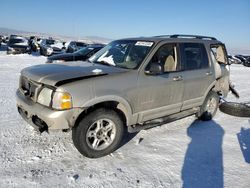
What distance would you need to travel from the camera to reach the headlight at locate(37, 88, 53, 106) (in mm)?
3365

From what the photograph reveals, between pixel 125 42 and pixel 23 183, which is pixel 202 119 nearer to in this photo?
pixel 125 42

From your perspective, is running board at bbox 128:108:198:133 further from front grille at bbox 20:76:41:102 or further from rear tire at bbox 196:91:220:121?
front grille at bbox 20:76:41:102

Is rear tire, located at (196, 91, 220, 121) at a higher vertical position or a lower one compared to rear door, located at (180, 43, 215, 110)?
lower

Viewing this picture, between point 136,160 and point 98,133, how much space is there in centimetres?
73

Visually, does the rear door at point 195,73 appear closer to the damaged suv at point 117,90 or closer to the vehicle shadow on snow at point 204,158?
the damaged suv at point 117,90

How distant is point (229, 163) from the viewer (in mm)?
3762

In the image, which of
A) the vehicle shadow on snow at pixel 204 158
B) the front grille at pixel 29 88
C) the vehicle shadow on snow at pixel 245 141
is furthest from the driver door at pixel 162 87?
the front grille at pixel 29 88

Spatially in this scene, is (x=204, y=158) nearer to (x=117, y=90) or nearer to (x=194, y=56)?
(x=117, y=90)

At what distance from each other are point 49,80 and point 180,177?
90.9 inches

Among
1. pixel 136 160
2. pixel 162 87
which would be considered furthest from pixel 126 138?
pixel 162 87

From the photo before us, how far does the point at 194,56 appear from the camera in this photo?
16.7 ft

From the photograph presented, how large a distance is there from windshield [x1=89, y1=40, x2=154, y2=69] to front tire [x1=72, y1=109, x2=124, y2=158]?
101 cm

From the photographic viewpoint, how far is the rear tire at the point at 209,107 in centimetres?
555

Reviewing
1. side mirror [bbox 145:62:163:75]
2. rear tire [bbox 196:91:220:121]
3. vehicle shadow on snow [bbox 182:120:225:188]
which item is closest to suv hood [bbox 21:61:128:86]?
side mirror [bbox 145:62:163:75]
